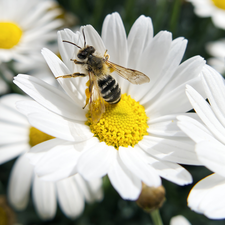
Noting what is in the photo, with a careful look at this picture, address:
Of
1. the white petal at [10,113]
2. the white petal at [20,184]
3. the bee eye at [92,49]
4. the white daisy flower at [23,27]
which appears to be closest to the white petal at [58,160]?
the bee eye at [92,49]

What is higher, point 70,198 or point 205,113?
point 205,113

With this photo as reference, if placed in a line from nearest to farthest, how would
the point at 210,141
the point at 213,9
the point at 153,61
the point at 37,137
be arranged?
1. the point at 210,141
2. the point at 153,61
3. the point at 37,137
4. the point at 213,9

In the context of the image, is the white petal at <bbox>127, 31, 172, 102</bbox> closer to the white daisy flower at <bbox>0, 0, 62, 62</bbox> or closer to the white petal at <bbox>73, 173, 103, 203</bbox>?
the white petal at <bbox>73, 173, 103, 203</bbox>

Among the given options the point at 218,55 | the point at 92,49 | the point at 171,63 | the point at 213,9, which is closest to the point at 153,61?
the point at 171,63

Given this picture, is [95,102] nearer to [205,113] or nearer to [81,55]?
[81,55]

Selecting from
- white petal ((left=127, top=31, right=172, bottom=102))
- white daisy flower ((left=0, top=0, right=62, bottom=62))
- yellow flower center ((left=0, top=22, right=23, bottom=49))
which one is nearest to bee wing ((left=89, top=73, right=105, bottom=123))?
white petal ((left=127, top=31, right=172, bottom=102))

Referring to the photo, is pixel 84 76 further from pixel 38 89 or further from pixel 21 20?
pixel 21 20

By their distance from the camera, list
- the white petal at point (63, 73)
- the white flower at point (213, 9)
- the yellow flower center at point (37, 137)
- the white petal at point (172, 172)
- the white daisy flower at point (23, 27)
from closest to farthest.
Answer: the white petal at point (172, 172) < the white petal at point (63, 73) < the yellow flower center at point (37, 137) < the white daisy flower at point (23, 27) < the white flower at point (213, 9)

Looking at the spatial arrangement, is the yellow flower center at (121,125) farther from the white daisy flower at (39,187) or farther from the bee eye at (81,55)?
the white daisy flower at (39,187)
